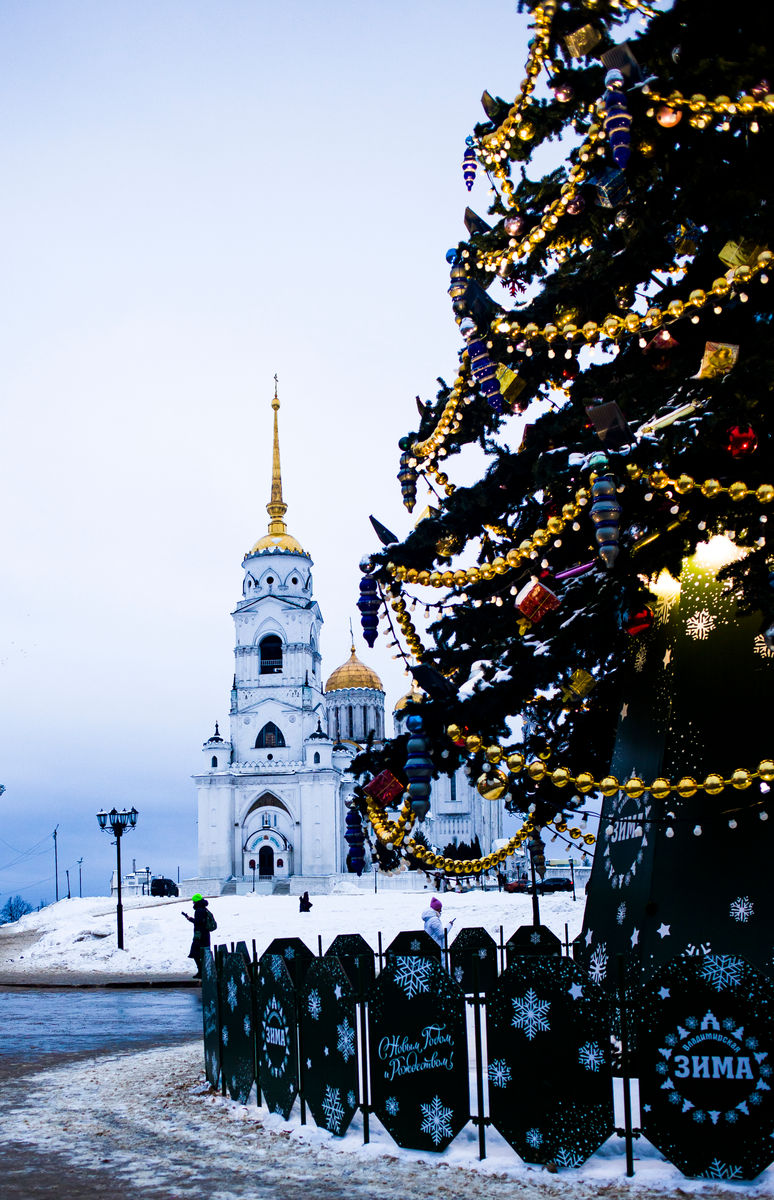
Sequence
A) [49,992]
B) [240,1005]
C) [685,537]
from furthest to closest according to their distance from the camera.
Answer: [49,992]
[240,1005]
[685,537]

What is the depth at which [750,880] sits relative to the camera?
7859mm

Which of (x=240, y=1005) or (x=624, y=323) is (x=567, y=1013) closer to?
(x=240, y=1005)

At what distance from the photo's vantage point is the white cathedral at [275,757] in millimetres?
73625

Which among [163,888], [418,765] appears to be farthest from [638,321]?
[163,888]

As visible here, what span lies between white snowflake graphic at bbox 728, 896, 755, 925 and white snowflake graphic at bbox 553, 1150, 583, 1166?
6.84 ft

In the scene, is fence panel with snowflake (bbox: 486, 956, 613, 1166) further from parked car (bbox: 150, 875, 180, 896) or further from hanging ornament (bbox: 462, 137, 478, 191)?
parked car (bbox: 150, 875, 180, 896)

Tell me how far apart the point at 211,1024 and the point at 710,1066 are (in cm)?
564

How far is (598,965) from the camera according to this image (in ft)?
30.2

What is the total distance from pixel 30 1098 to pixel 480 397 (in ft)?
26.0

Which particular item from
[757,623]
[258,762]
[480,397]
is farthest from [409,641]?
[258,762]

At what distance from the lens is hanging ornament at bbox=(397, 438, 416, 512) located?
1132 cm

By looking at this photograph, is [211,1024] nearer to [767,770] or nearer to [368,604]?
[368,604]

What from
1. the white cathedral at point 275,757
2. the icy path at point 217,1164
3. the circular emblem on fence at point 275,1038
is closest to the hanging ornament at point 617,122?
the icy path at point 217,1164

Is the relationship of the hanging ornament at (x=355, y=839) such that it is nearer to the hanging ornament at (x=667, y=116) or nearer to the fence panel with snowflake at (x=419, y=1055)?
the fence panel with snowflake at (x=419, y=1055)
